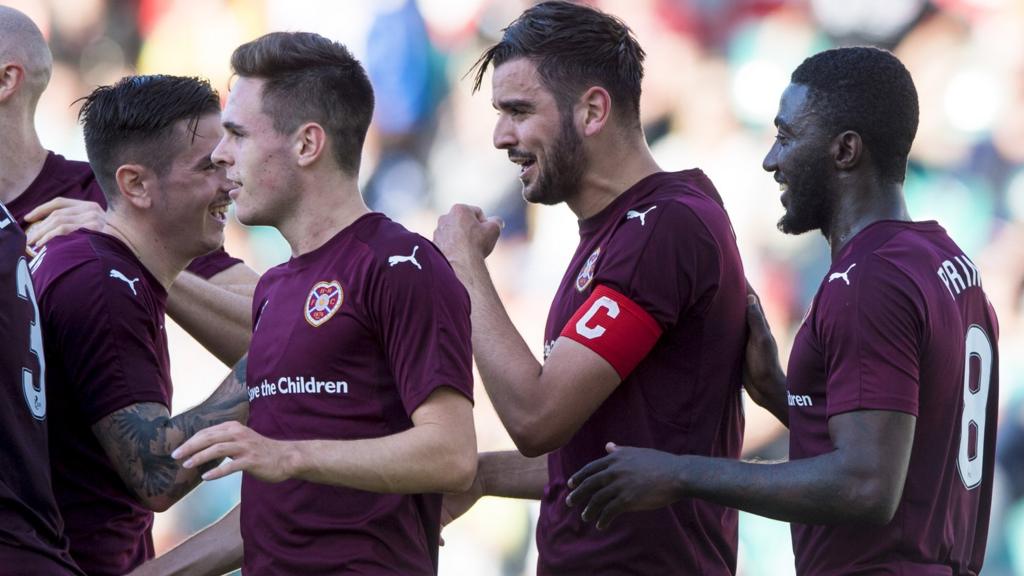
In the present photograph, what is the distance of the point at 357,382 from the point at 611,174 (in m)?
0.92

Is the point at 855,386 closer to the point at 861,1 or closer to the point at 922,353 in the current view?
the point at 922,353

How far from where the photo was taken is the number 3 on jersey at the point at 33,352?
304cm

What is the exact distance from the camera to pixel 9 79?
14.6ft

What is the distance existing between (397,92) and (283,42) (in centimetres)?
314

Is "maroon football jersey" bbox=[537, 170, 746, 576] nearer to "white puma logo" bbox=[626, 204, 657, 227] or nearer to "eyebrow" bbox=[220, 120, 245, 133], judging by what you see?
"white puma logo" bbox=[626, 204, 657, 227]

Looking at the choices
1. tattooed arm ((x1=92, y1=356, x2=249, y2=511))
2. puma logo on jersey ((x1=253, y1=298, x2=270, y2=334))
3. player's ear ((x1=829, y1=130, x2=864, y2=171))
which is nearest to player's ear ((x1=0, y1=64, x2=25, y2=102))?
tattooed arm ((x1=92, y1=356, x2=249, y2=511))

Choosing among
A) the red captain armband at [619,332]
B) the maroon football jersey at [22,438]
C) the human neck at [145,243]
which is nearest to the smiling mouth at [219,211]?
the human neck at [145,243]

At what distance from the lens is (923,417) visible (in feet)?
10.2

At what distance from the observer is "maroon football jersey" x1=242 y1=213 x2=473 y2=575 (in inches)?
116

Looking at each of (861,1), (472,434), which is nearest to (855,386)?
(472,434)

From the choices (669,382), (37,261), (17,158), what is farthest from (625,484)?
(17,158)

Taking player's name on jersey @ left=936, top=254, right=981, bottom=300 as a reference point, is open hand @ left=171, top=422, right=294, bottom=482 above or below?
below

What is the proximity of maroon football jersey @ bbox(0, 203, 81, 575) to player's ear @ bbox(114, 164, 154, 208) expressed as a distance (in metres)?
0.58

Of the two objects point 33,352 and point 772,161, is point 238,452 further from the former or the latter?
point 772,161
